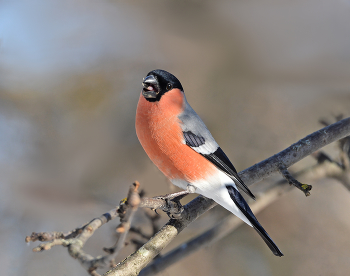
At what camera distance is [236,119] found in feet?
6.28

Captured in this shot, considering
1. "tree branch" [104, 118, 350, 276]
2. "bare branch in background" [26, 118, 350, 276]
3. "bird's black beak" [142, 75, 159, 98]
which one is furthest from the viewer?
"bird's black beak" [142, 75, 159, 98]

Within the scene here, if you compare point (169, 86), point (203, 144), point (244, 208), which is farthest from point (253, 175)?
point (169, 86)

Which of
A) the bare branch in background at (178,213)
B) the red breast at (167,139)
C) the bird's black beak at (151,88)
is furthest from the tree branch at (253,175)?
the bird's black beak at (151,88)

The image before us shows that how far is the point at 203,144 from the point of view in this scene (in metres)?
1.03

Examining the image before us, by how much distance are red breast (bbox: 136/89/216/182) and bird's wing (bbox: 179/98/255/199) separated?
2 cm

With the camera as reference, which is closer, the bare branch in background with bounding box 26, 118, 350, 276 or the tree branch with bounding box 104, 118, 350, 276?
the bare branch in background with bounding box 26, 118, 350, 276

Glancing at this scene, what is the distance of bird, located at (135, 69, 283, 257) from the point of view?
3.09ft

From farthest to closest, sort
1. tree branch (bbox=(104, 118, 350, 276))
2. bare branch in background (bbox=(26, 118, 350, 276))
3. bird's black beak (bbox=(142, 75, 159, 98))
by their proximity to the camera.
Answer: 1. bird's black beak (bbox=(142, 75, 159, 98))
2. tree branch (bbox=(104, 118, 350, 276))
3. bare branch in background (bbox=(26, 118, 350, 276))

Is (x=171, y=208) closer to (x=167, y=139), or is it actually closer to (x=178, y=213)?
(x=178, y=213)

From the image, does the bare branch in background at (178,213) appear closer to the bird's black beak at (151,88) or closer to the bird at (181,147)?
the bird at (181,147)

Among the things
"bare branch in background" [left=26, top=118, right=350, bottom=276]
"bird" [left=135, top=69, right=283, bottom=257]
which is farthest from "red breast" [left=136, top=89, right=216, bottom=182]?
"bare branch in background" [left=26, top=118, right=350, bottom=276]

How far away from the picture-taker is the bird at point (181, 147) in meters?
0.94

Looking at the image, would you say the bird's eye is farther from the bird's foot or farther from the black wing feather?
the bird's foot

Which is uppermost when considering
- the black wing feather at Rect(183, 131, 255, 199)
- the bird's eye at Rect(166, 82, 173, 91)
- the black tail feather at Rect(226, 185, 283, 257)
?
the bird's eye at Rect(166, 82, 173, 91)
